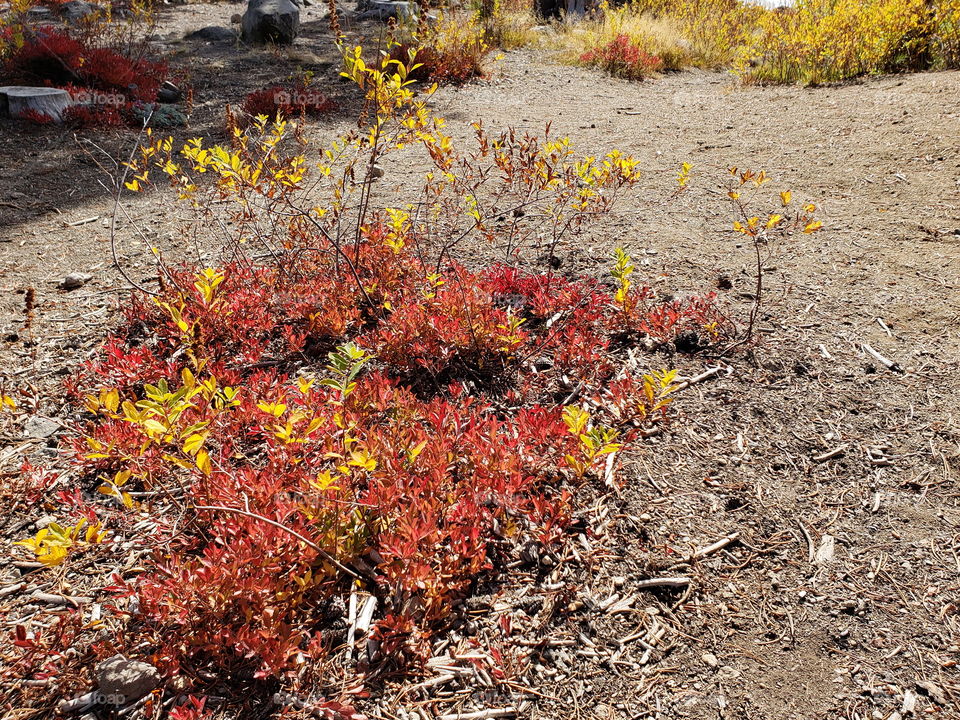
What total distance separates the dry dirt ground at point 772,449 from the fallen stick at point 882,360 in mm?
36

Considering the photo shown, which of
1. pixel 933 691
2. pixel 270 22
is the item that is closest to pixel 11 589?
pixel 933 691

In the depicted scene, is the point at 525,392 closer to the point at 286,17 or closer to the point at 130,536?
the point at 130,536

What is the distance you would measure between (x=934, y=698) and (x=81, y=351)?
4.19 metres

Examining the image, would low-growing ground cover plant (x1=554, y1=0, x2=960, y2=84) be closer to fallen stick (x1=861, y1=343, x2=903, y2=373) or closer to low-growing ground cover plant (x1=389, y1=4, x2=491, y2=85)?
low-growing ground cover plant (x1=389, y1=4, x2=491, y2=85)

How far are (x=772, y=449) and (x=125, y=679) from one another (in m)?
2.64

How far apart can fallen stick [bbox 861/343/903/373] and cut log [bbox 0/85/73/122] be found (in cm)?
877

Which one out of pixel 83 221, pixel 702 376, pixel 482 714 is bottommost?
pixel 482 714

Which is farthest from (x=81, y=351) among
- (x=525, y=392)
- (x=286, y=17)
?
(x=286, y=17)

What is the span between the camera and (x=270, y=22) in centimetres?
1196

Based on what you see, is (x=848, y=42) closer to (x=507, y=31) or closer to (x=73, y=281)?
(x=507, y=31)

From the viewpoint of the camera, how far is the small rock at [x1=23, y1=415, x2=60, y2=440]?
278 centimetres

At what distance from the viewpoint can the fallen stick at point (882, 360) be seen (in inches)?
118

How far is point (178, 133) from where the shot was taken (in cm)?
724

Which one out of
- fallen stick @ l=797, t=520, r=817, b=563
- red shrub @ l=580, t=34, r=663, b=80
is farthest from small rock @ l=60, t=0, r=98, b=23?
fallen stick @ l=797, t=520, r=817, b=563
